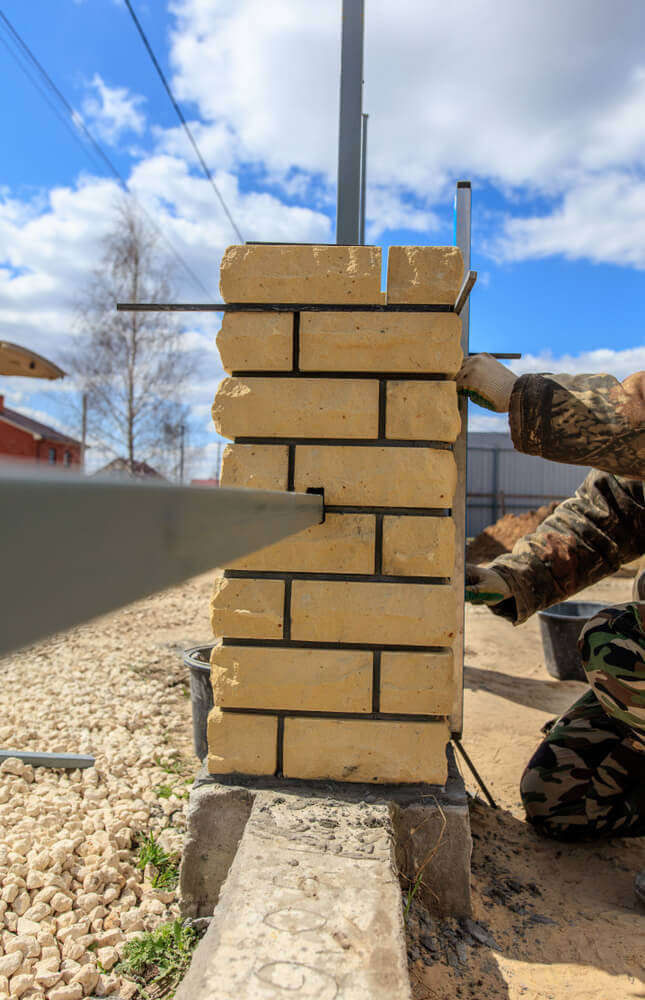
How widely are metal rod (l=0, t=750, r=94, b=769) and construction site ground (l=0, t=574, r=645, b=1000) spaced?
8 centimetres

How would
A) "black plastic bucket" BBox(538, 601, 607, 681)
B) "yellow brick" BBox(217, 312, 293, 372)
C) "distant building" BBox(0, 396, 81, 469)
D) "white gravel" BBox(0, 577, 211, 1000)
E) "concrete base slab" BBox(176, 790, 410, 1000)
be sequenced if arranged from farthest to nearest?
"distant building" BBox(0, 396, 81, 469) → "black plastic bucket" BBox(538, 601, 607, 681) → "yellow brick" BBox(217, 312, 293, 372) → "white gravel" BBox(0, 577, 211, 1000) → "concrete base slab" BBox(176, 790, 410, 1000)

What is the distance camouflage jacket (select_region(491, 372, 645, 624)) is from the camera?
1929 mm

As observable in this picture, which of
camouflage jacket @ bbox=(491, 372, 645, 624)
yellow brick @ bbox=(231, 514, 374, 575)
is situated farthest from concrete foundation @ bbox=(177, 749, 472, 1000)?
camouflage jacket @ bbox=(491, 372, 645, 624)

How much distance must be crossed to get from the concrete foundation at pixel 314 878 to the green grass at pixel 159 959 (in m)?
0.12

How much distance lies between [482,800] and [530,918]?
856 mm

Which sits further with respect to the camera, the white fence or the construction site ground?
the white fence

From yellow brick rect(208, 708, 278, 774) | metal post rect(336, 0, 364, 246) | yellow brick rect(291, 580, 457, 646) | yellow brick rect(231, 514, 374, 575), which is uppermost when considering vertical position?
metal post rect(336, 0, 364, 246)

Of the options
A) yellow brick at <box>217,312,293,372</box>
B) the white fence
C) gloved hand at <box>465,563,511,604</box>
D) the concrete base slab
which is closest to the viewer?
the concrete base slab

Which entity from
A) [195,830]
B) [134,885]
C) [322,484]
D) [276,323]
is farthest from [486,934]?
[276,323]

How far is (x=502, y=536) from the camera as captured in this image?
12391 millimetres

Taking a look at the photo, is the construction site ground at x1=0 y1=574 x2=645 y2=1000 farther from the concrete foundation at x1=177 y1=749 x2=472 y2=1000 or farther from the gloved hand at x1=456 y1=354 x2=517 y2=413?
the gloved hand at x1=456 y1=354 x2=517 y2=413

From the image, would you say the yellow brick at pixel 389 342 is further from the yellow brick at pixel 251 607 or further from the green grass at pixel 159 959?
the green grass at pixel 159 959

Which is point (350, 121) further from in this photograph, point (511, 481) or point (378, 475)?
point (511, 481)

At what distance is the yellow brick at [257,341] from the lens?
1.95 m
